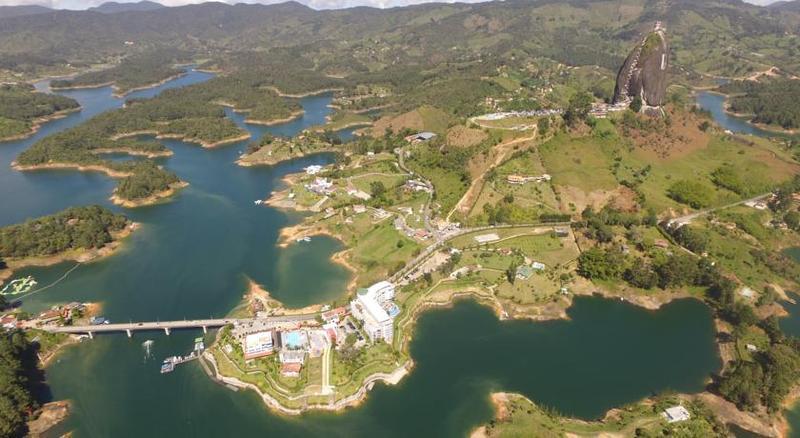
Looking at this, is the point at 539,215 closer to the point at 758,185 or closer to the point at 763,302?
the point at 763,302

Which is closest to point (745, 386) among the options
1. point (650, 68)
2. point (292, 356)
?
point (292, 356)

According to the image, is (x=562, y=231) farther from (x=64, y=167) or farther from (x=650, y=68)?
(x=64, y=167)

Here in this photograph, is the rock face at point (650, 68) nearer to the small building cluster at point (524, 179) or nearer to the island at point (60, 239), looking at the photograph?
the small building cluster at point (524, 179)

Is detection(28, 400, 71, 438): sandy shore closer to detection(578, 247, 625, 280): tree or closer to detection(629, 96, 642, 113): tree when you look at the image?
detection(578, 247, 625, 280): tree

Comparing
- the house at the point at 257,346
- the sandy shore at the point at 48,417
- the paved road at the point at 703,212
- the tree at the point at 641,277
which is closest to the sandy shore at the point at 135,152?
the sandy shore at the point at 48,417

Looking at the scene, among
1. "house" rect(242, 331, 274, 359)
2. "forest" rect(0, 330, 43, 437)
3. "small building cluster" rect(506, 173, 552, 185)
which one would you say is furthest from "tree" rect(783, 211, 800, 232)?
"forest" rect(0, 330, 43, 437)
